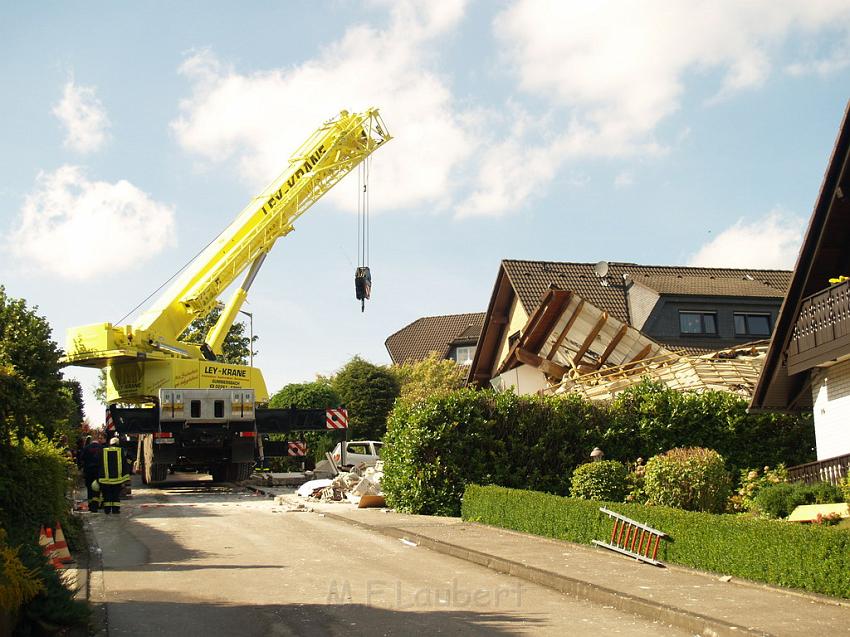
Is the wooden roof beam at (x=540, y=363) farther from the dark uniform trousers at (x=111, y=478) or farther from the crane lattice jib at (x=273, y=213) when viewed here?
the dark uniform trousers at (x=111, y=478)

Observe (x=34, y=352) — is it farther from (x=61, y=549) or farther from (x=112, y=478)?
(x=61, y=549)

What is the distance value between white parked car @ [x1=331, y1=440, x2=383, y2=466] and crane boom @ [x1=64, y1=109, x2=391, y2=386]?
5.14 m

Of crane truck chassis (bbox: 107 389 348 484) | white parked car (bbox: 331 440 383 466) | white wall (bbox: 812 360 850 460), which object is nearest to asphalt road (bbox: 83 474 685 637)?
white wall (bbox: 812 360 850 460)

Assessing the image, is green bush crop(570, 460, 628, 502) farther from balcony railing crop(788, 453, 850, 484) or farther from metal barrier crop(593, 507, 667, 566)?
metal barrier crop(593, 507, 667, 566)

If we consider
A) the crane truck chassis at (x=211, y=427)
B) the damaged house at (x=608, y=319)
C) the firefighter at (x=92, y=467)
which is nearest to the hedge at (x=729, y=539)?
the firefighter at (x=92, y=467)

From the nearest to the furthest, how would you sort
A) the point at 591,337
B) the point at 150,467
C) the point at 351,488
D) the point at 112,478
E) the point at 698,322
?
the point at 112,478 → the point at 351,488 → the point at 150,467 → the point at 591,337 → the point at 698,322

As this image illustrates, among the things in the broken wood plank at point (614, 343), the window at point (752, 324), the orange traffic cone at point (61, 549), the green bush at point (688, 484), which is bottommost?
the orange traffic cone at point (61, 549)

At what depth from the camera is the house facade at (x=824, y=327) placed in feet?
56.7

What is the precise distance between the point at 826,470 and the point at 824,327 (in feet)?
8.78

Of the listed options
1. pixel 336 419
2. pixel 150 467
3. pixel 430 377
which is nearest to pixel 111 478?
pixel 150 467

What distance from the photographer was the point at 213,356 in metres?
29.6

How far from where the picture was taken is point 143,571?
1148 cm

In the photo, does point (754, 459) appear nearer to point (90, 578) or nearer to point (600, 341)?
point (600, 341)

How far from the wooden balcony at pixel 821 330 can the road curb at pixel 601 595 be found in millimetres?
8129
